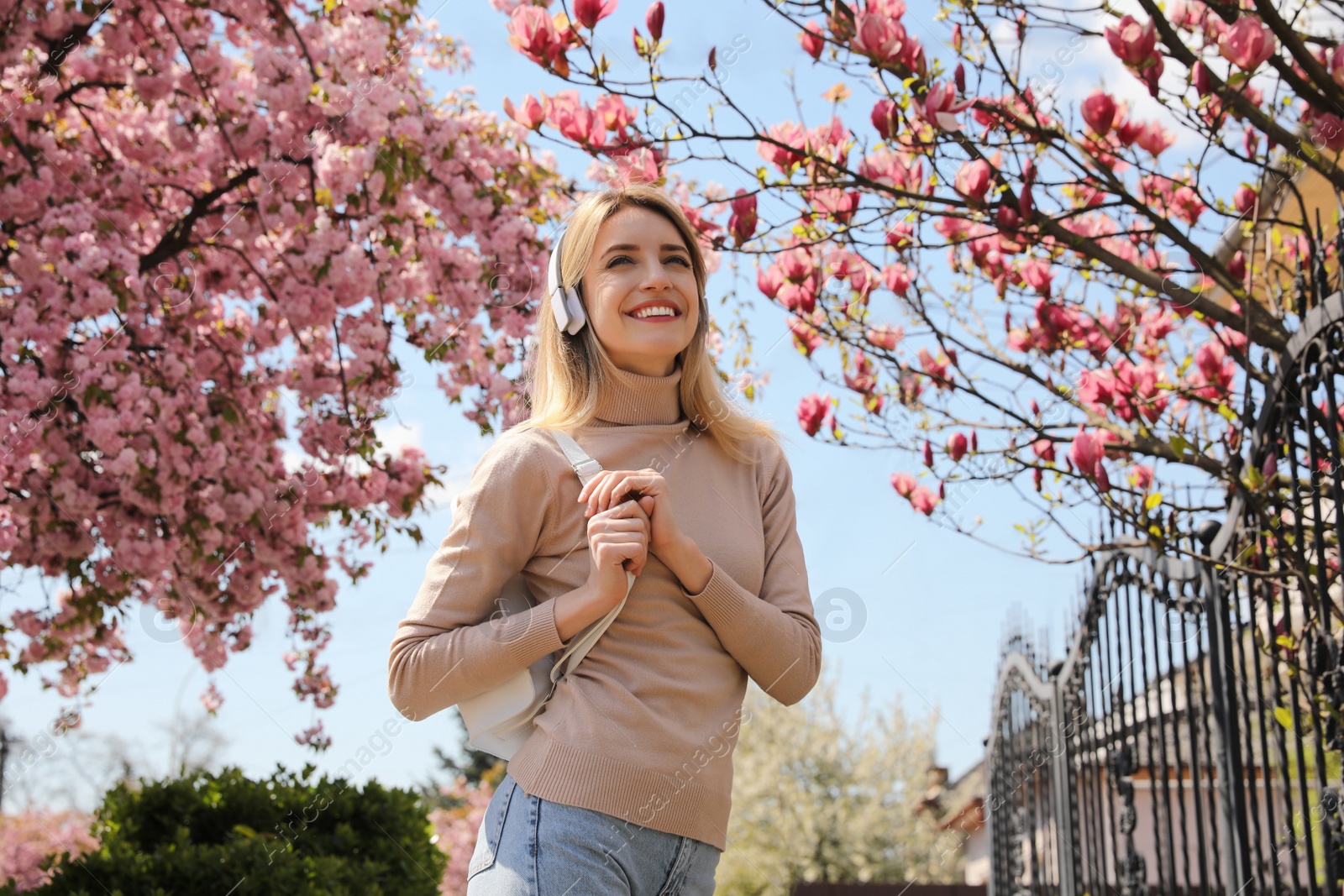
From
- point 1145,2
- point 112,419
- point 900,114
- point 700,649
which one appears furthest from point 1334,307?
point 112,419

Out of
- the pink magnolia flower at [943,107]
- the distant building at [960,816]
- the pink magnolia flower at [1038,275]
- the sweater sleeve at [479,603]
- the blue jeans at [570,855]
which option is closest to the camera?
the blue jeans at [570,855]

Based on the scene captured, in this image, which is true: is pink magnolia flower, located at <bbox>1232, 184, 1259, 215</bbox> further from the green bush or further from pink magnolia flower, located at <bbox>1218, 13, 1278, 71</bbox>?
the green bush

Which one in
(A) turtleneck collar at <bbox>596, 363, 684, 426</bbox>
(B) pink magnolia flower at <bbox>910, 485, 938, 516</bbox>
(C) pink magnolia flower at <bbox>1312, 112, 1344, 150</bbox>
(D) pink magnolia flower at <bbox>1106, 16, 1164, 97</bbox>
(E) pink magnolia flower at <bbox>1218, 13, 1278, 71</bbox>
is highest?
(D) pink magnolia flower at <bbox>1106, 16, 1164, 97</bbox>

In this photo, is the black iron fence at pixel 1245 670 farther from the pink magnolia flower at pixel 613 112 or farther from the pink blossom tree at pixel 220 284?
the pink blossom tree at pixel 220 284

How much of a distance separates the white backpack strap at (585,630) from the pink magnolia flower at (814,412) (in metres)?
2.49

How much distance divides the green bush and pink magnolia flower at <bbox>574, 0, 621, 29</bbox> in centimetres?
261

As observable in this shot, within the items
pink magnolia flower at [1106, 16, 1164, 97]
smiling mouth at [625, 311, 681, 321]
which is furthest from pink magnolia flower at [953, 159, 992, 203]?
smiling mouth at [625, 311, 681, 321]

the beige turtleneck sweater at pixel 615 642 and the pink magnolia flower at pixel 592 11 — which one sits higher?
the pink magnolia flower at pixel 592 11

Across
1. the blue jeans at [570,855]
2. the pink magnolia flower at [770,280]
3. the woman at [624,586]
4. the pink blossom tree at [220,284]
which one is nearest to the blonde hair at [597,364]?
the woman at [624,586]

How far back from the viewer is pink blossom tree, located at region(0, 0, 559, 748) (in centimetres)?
442

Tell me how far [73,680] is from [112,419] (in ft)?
5.28

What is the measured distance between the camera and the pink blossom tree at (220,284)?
4.42m

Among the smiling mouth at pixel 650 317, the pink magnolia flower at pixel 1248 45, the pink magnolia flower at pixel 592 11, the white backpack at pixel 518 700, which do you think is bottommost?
the white backpack at pixel 518 700

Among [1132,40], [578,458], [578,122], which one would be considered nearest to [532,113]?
[578,122]
